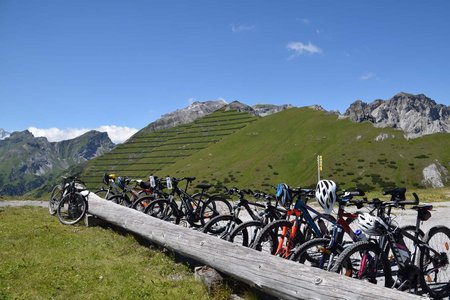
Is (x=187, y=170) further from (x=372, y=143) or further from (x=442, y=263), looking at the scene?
(x=442, y=263)

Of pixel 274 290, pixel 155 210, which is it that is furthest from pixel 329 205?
pixel 155 210

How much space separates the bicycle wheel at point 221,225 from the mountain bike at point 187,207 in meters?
2.07

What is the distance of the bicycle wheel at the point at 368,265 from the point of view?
252 inches

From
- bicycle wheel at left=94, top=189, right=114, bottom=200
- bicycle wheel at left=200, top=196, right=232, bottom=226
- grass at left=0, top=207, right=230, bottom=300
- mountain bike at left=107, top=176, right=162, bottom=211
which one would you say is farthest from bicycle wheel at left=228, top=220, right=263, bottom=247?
bicycle wheel at left=94, top=189, right=114, bottom=200

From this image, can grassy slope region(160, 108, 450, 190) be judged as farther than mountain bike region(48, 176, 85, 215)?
Yes

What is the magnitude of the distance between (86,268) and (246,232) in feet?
12.4

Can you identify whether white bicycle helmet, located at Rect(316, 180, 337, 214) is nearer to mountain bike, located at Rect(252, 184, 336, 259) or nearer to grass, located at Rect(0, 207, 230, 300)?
mountain bike, located at Rect(252, 184, 336, 259)

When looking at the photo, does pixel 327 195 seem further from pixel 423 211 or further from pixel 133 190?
pixel 133 190

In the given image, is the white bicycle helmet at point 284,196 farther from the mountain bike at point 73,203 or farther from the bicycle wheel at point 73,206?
the bicycle wheel at point 73,206

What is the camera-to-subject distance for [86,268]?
877cm

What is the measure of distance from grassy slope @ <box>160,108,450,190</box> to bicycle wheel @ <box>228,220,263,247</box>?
115 m

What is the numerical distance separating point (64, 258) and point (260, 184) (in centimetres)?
12671

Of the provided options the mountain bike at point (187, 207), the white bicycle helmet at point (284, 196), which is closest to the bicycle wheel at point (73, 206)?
the mountain bike at point (187, 207)

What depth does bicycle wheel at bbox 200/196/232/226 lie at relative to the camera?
1254 cm
